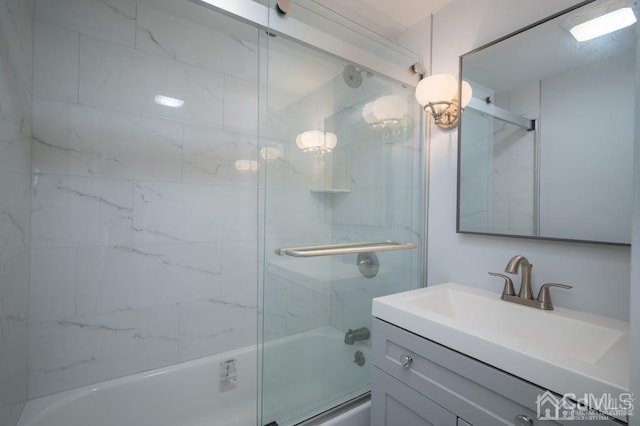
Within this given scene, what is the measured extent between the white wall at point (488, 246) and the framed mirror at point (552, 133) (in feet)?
0.20

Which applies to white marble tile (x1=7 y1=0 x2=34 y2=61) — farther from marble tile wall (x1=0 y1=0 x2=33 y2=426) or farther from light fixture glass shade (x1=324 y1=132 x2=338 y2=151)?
light fixture glass shade (x1=324 y1=132 x2=338 y2=151)

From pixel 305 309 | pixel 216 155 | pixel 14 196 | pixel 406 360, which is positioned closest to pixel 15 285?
pixel 14 196

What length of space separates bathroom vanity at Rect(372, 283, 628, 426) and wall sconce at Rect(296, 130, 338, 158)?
734mm

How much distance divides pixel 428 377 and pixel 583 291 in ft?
2.25

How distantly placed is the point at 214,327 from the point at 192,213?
0.75 metres

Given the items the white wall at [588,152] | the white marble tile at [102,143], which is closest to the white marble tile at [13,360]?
the white marble tile at [102,143]

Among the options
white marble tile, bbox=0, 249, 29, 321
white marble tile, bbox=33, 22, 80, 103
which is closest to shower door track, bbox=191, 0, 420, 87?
white marble tile, bbox=33, 22, 80, 103

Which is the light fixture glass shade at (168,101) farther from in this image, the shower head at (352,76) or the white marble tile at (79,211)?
the shower head at (352,76)

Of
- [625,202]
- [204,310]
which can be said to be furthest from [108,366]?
[625,202]

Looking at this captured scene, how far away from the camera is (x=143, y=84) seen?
156cm

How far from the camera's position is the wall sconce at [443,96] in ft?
4.53

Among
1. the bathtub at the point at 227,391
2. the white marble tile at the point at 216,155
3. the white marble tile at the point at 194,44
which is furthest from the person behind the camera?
the white marble tile at the point at 216,155

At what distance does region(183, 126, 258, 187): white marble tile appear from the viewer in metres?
1.71
